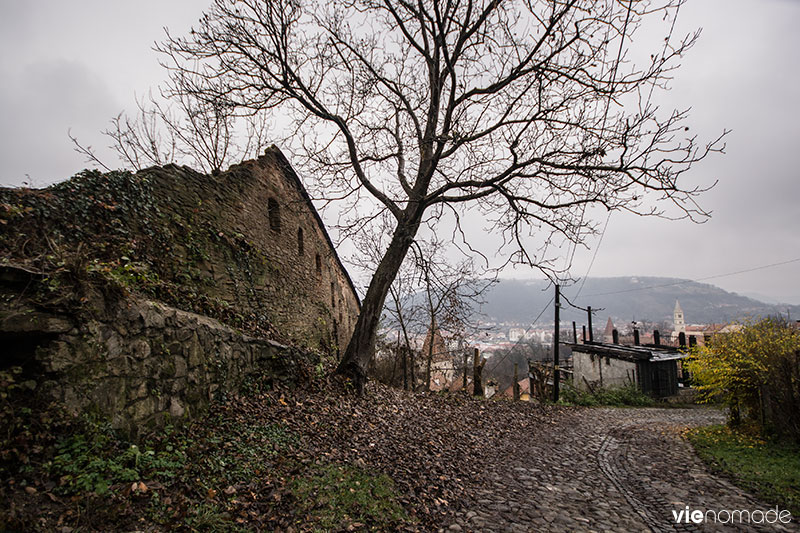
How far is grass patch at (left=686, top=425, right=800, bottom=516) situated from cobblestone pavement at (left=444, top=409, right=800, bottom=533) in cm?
25

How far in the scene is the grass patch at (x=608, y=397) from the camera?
15961mm

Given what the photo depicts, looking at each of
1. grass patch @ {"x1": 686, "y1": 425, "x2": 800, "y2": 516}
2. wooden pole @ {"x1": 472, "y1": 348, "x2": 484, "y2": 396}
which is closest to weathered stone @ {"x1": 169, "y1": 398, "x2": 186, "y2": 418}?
grass patch @ {"x1": 686, "y1": 425, "x2": 800, "y2": 516}

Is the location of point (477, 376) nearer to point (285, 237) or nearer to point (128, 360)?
point (285, 237)

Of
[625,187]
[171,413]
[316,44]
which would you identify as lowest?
[171,413]

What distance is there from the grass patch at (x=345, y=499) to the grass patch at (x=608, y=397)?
13639mm

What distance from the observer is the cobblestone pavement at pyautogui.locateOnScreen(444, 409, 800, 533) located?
169 inches

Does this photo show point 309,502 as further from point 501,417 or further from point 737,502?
point 501,417

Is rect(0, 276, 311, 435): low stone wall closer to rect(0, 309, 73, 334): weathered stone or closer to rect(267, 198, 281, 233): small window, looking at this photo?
rect(0, 309, 73, 334): weathered stone

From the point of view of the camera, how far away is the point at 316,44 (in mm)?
7977

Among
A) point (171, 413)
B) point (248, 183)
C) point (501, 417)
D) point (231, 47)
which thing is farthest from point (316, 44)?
point (501, 417)

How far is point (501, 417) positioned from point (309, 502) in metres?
7.26

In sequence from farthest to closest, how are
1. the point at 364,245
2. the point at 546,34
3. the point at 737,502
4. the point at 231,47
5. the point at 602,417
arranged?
the point at 364,245, the point at 602,417, the point at 231,47, the point at 546,34, the point at 737,502

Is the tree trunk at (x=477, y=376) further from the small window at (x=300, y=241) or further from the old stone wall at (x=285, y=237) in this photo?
the small window at (x=300, y=241)

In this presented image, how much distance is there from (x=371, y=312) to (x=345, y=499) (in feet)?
14.4
